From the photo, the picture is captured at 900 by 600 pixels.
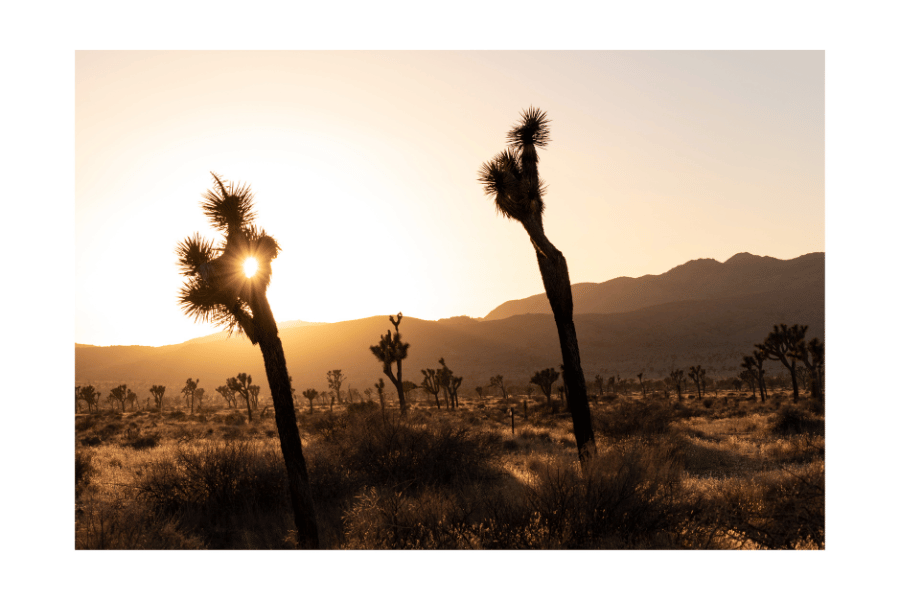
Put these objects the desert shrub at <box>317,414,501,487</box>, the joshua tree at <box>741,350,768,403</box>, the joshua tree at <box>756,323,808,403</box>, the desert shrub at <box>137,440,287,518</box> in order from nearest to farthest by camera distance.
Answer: the desert shrub at <box>137,440,287,518</box>, the desert shrub at <box>317,414,501,487</box>, the joshua tree at <box>756,323,808,403</box>, the joshua tree at <box>741,350,768,403</box>

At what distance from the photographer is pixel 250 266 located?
8367 millimetres

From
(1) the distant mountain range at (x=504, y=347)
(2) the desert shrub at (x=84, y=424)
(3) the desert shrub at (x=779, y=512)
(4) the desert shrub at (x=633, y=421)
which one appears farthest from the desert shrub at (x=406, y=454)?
(1) the distant mountain range at (x=504, y=347)

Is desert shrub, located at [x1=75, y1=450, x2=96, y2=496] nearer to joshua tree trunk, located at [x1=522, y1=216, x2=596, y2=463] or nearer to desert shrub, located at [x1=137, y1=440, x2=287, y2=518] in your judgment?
desert shrub, located at [x1=137, y1=440, x2=287, y2=518]

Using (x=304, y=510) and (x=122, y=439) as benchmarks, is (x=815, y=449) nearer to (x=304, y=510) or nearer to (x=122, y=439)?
(x=304, y=510)

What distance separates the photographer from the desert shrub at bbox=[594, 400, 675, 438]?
63.2ft

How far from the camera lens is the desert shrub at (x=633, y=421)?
19266 millimetres

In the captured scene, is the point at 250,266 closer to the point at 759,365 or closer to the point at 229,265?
the point at 229,265

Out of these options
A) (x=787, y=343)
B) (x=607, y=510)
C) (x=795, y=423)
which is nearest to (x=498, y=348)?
(x=787, y=343)

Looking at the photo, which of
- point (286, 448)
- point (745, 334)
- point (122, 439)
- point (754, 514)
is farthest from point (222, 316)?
point (745, 334)

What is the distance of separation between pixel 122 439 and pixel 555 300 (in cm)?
2527

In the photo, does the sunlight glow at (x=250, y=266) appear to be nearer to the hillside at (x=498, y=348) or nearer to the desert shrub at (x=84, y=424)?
the desert shrub at (x=84, y=424)

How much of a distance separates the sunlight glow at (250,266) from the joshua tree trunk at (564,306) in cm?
579

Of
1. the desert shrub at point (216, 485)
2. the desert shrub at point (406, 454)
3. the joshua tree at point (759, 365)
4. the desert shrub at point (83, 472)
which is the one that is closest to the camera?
the desert shrub at point (216, 485)

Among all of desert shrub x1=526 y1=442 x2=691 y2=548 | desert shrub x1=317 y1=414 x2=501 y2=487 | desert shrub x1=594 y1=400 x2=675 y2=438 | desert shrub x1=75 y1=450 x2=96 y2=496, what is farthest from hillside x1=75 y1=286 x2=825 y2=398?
desert shrub x1=526 y1=442 x2=691 y2=548
